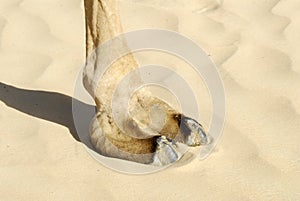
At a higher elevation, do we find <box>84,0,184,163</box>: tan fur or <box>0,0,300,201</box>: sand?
<box>84,0,184,163</box>: tan fur

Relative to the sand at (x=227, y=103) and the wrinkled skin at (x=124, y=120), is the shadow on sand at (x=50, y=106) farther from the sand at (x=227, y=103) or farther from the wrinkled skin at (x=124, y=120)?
the wrinkled skin at (x=124, y=120)

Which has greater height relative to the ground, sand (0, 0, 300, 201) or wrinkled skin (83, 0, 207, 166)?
wrinkled skin (83, 0, 207, 166)

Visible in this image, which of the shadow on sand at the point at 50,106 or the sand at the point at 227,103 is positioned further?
the shadow on sand at the point at 50,106

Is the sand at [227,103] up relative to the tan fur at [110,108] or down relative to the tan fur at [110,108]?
down

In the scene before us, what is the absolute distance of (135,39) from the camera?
2.90 meters

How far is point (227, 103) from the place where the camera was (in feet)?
7.87

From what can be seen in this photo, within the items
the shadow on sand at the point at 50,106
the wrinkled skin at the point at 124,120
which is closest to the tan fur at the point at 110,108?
the wrinkled skin at the point at 124,120

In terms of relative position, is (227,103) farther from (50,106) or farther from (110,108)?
(50,106)

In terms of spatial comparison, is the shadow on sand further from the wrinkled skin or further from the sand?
the wrinkled skin

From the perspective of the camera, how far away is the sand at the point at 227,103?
2.01 metres

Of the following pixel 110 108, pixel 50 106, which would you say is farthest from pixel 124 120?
pixel 50 106

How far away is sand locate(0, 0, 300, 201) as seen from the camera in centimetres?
201

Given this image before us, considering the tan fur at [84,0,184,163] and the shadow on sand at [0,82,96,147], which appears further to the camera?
the shadow on sand at [0,82,96,147]

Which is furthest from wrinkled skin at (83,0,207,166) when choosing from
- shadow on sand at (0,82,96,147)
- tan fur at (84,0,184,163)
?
shadow on sand at (0,82,96,147)
